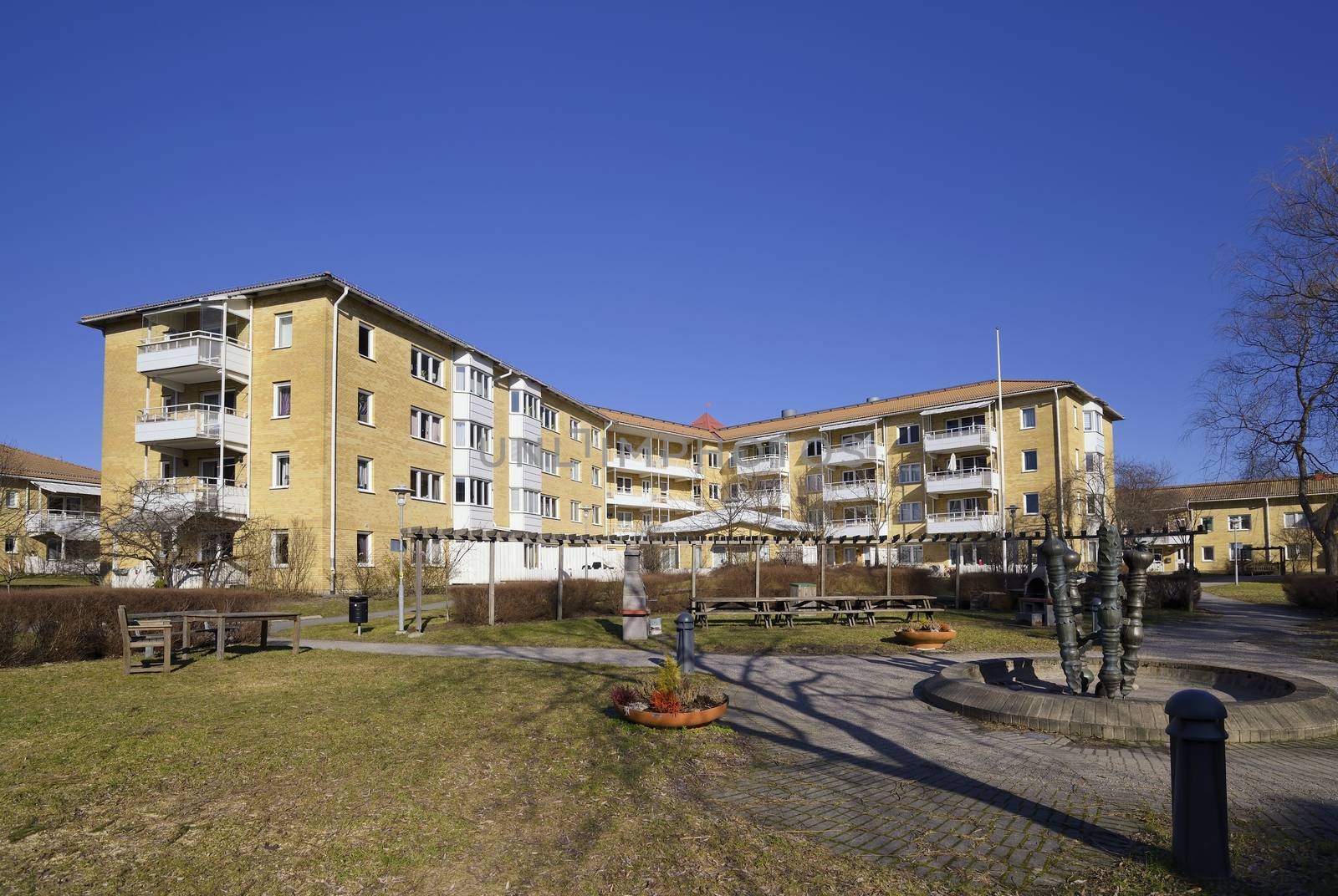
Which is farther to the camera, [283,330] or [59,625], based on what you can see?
[283,330]

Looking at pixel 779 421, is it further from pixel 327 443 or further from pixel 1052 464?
pixel 327 443

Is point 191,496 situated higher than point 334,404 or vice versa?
point 334,404

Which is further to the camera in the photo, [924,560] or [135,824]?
[924,560]

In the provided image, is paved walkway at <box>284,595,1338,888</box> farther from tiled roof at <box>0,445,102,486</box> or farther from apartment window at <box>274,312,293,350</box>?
tiled roof at <box>0,445,102,486</box>

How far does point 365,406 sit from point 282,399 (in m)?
2.91

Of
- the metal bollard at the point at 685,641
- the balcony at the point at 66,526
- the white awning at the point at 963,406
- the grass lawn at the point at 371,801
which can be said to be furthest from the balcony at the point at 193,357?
the white awning at the point at 963,406

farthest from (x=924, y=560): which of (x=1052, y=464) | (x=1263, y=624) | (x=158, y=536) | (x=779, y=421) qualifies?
(x=158, y=536)

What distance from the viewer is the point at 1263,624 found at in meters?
21.7

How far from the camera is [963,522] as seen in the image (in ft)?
163

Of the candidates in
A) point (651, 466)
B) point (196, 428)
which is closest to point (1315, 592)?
point (196, 428)

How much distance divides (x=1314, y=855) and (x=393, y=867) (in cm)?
493

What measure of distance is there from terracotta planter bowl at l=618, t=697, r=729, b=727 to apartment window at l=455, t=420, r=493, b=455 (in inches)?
1251

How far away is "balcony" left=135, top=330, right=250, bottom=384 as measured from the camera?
31.5 metres

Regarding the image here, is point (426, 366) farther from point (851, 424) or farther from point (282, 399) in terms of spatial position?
point (851, 424)
